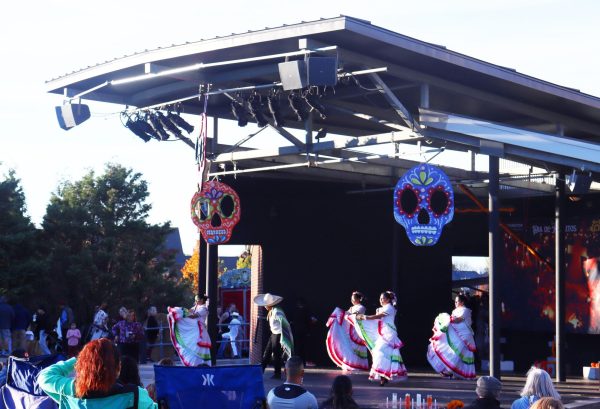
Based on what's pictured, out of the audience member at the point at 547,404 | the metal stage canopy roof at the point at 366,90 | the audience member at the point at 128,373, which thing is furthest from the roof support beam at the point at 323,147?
the audience member at the point at 547,404

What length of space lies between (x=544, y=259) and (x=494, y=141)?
6.09m

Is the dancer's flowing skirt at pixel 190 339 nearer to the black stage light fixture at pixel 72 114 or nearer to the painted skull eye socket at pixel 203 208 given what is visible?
the painted skull eye socket at pixel 203 208

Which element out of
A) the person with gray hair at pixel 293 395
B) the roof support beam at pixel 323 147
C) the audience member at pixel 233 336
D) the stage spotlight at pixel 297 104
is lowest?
the audience member at pixel 233 336

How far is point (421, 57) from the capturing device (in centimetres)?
1458

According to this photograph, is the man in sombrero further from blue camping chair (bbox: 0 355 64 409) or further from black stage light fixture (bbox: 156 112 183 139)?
blue camping chair (bbox: 0 355 64 409)

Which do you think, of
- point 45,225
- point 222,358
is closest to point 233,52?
point 222,358

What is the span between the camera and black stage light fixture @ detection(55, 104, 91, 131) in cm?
1767

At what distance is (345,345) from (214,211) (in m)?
3.63

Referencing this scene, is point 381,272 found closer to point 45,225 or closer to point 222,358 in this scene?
point 222,358

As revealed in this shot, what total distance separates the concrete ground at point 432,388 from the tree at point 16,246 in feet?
61.3

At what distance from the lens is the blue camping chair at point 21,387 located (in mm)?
8250

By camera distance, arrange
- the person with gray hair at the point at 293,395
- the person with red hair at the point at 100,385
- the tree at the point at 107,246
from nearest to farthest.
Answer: the person with red hair at the point at 100,385 → the person with gray hair at the point at 293,395 → the tree at the point at 107,246

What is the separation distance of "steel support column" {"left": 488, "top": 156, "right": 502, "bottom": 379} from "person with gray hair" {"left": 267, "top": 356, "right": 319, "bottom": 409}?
25.2 feet

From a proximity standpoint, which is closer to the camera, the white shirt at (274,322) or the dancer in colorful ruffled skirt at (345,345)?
the white shirt at (274,322)
